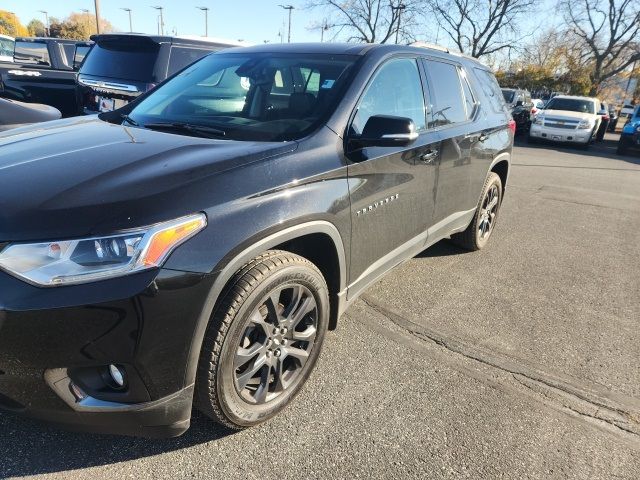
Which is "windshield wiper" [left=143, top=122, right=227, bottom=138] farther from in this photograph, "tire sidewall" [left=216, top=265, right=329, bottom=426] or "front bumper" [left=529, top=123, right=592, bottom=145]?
"front bumper" [left=529, top=123, right=592, bottom=145]

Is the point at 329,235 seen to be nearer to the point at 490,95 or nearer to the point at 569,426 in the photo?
the point at 569,426

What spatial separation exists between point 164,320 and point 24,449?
38.2 inches

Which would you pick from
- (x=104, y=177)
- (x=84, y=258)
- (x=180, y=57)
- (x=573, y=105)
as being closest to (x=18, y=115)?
(x=180, y=57)

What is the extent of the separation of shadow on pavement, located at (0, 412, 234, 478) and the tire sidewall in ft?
0.58

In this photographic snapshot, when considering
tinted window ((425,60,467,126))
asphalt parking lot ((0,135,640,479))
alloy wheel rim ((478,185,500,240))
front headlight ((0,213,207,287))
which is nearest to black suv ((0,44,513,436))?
front headlight ((0,213,207,287))

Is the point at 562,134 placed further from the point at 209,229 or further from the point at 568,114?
the point at 209,229

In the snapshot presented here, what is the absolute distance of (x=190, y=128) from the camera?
266cm

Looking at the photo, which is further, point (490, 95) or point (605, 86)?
point (605, 86)

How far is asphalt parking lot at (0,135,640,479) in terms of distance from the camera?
214 centimetres

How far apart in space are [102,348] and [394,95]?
2.22 m

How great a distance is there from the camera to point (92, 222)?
1723 millimetres

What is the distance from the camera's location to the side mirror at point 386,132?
8.18 ft

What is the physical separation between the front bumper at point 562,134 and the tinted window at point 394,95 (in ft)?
48.1

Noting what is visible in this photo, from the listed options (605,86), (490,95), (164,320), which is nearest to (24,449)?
(164,320)
